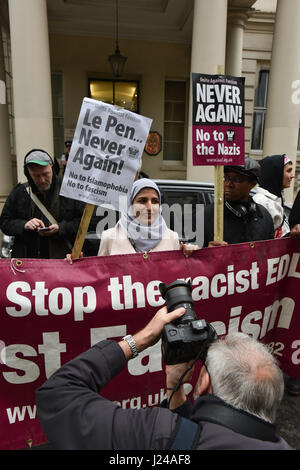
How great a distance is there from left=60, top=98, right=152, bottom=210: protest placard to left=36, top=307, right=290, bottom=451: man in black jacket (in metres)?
0.98

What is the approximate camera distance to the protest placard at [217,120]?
2.18 metres

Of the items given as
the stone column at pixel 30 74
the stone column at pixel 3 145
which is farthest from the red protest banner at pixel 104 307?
the stone column at pixel 3 145

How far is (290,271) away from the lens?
8.17 ft

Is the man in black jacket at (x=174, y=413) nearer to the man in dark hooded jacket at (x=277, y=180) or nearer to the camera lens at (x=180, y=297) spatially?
the camera lens at (x=180, y=297)

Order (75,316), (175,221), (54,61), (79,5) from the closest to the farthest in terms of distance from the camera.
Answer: (75,316) → (175,221) → (79,5) → (54,61)

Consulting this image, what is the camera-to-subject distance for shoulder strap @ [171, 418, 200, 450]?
2.91 ft

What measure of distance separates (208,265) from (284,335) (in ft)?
3.14

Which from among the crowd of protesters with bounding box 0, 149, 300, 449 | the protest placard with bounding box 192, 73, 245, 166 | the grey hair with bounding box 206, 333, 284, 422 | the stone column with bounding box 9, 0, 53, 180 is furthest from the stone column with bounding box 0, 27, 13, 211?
the grey hair with bounding box 206, 333, 284, 422

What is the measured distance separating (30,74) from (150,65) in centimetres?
457

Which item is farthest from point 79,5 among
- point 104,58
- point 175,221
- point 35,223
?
point 35,223

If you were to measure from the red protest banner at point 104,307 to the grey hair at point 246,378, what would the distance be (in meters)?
0.93

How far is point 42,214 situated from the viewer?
2775 millimetres

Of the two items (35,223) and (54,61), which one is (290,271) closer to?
(35,223)
